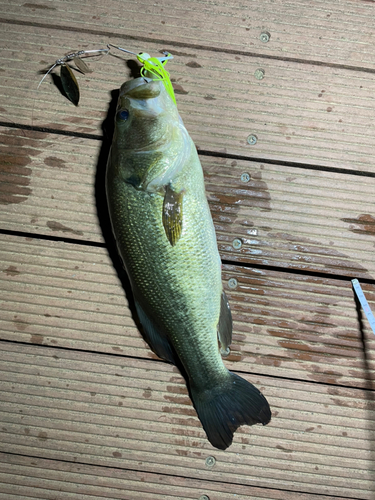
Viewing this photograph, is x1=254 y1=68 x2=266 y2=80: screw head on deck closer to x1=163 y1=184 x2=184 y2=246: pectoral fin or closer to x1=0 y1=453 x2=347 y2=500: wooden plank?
x1=163 y1=184 x2=184 y2=246: pectoral fin

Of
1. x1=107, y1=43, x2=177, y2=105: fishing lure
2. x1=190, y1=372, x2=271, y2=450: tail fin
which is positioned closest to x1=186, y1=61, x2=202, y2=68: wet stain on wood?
x1=107, y1=43, x2=177, y2=105: fishing lure

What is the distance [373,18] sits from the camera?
1.57m

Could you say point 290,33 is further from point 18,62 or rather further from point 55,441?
point 55,441

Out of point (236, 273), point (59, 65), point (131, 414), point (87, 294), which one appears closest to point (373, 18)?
point (236, 273)

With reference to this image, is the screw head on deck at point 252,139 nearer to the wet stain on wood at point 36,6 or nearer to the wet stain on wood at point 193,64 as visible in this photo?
the wet stain on wood at point 193,64

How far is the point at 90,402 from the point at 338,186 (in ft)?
4.58

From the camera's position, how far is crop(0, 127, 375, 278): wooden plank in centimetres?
154

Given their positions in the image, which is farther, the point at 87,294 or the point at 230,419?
the point at 87,294

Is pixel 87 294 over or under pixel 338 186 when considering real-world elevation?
under

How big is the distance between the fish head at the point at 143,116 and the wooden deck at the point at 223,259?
0.29m

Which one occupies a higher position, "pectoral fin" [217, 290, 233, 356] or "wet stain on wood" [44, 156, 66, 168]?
"wet stain on wood" [44, 156, 66, 168]

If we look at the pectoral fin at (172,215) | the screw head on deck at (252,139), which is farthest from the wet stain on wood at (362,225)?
the pectoral fin at (172,215)

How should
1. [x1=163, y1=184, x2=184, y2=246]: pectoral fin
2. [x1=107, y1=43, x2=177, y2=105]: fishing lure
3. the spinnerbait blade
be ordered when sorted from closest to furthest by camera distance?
[x1=163, y1=184, x2=184, y2=246]: pectoral fin < [x1=107, y1=43, x2=177, y2=105]: fishing lure < the spinnerbait blade

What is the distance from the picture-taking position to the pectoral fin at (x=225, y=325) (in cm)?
139
